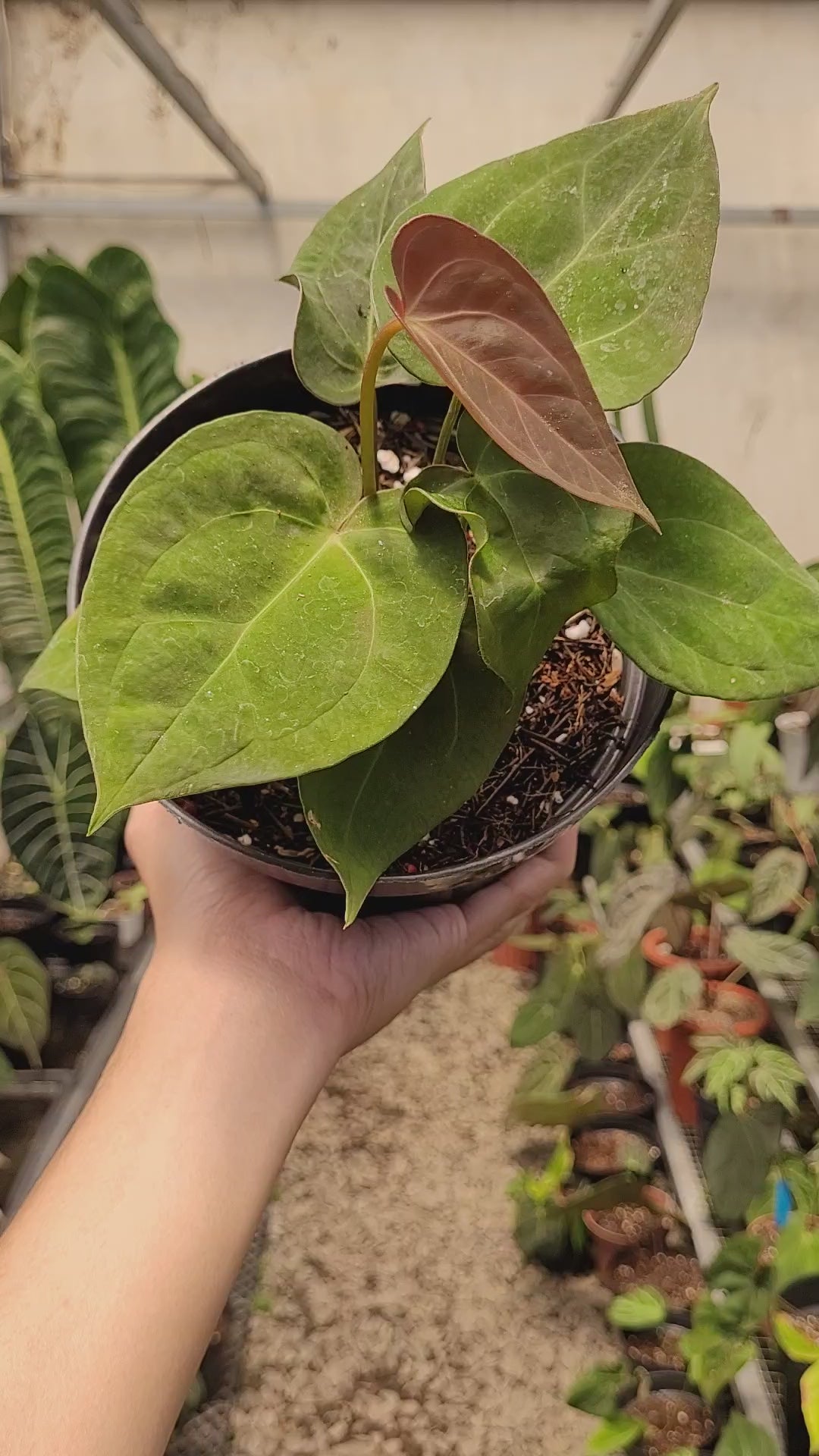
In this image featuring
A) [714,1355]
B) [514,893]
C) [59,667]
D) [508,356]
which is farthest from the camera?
[714,1355]

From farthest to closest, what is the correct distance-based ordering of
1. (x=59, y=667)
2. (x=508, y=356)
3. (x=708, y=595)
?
1. (x=59, y=667)
2. (x=708, y=595)
3. (x=508, y=356)

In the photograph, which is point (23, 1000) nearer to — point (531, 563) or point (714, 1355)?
point (714, 1355)

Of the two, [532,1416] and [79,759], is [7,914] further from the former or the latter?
[532,1416]

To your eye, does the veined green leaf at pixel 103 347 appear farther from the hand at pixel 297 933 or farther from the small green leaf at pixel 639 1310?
the small green leaf at pixel 639 1310

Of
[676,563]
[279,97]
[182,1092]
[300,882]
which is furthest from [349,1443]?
[279,97]

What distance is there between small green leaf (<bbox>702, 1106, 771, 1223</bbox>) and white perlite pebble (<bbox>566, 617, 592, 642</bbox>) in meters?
0.71

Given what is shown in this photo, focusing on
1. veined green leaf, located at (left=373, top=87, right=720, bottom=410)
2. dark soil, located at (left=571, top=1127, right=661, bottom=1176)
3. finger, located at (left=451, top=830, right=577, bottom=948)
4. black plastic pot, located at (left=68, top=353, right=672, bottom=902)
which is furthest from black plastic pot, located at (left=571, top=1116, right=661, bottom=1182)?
veined green leaf, located at (left=373, top=87, right=720, bottom=410)

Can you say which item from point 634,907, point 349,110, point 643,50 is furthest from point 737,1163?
point 349,110

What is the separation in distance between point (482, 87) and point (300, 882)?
1.43 meters

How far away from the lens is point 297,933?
2.26 ft

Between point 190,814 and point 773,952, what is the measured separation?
0.80m

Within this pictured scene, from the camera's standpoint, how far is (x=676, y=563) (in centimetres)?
44

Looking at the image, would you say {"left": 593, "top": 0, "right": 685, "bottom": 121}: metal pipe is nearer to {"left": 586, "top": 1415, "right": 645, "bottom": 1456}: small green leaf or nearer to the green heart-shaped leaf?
the green heart-shaped leaf

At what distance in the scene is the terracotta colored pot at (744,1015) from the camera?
1276 millimetres
